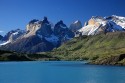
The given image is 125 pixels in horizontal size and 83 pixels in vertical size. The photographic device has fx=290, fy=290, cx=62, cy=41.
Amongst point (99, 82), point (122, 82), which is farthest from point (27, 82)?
point (122, 82)

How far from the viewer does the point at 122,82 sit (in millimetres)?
103688

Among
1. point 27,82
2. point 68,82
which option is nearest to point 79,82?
point 68,82

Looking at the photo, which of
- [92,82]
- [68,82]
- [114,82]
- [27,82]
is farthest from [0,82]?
[114,82]

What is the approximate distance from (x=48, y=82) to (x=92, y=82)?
1623cm

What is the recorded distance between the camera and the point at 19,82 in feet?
347

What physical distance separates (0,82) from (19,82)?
703cm

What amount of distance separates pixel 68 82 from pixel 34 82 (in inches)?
504

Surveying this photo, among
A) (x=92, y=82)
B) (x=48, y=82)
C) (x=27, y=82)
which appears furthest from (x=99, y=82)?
(x=27, y=82)

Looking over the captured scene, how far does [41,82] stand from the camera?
108 m

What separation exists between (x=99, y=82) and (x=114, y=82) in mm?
5568

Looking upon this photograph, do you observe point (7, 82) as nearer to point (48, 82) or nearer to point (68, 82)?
point (48, 82)

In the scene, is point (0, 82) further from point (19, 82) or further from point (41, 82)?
point (41, 82)

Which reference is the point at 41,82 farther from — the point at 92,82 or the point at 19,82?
the point at 92,82

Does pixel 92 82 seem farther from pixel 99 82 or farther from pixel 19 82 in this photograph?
pixel 19 82
